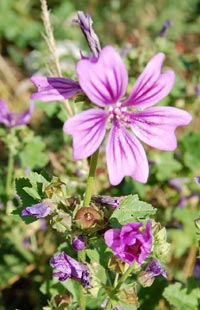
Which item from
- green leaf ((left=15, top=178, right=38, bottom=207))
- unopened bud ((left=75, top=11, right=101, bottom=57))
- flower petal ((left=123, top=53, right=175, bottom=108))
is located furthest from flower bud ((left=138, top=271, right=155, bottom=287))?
unopened bud ((left=75, top=11, right=101, bottom=57))

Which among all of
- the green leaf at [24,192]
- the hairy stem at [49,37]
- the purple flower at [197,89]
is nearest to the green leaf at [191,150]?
the purple flower at [197,89]

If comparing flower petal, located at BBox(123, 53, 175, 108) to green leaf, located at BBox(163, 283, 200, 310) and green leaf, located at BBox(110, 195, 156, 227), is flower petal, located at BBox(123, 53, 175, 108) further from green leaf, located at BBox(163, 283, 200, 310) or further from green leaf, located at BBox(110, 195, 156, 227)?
green leaf, located at BBox(163, 283, 200, 310)

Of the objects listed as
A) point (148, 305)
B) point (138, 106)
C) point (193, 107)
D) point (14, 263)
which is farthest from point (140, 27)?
point (138, 106)

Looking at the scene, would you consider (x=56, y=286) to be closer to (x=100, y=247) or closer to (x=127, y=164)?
(x=100, y=247)

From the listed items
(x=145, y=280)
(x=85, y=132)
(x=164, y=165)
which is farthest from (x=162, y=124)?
(x=164, y=165)

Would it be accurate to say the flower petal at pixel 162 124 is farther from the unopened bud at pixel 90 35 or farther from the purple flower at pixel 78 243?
the purple flower at pixel 78 243
